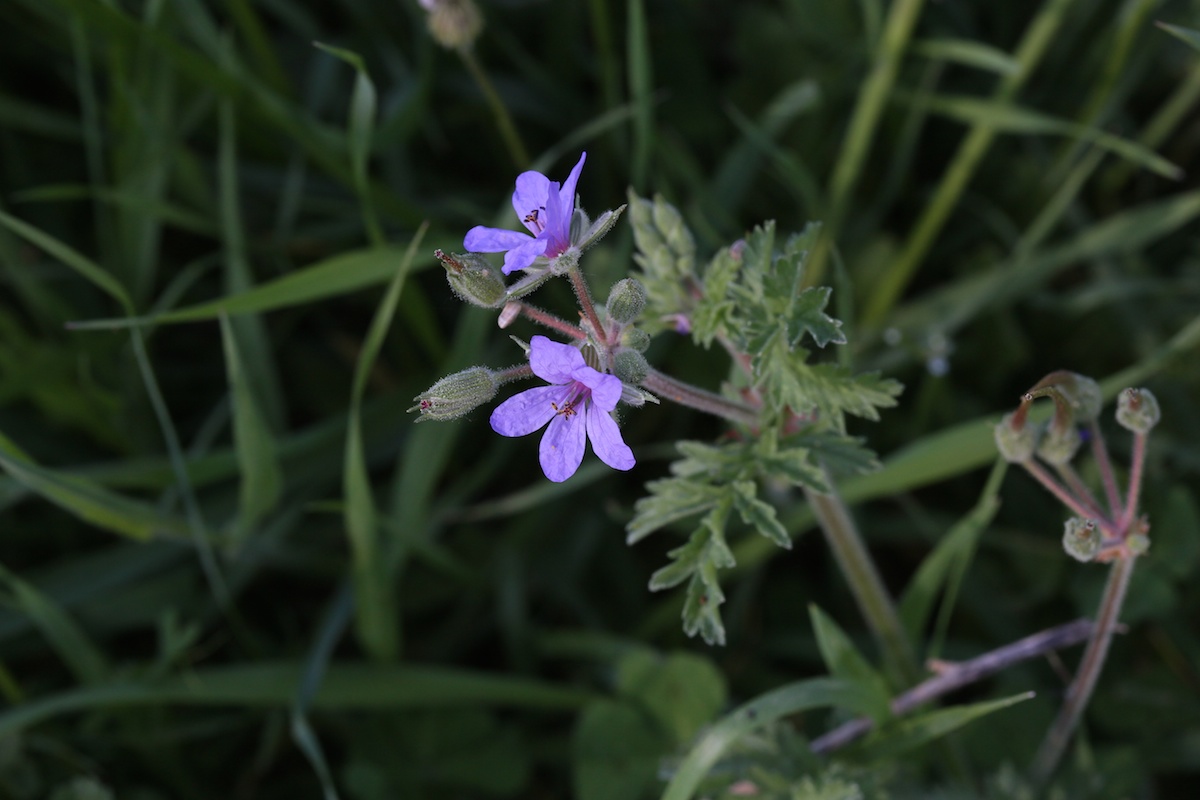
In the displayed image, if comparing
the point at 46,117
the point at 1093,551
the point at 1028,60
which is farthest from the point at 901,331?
the point at 46,117

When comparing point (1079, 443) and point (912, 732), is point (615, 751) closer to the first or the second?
point (912, 732)

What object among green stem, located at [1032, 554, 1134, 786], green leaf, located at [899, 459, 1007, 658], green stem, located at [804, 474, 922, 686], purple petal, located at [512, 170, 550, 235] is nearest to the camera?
purple petal, located at [512, 170, 550, 235]

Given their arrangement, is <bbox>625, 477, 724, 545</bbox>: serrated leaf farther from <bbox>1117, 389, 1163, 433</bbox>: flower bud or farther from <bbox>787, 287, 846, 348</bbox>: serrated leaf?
<bbox>1117, 389, 1163, 433</bbox>: flower bud

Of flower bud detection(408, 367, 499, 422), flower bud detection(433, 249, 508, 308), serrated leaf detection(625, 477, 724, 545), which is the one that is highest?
flower bud detection(433, 249, 508, 308)

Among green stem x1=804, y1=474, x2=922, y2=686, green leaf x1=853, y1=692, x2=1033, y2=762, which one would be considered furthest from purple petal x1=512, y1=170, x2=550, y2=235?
green leaf x1=853, y1=692, x2=1033, y2=762

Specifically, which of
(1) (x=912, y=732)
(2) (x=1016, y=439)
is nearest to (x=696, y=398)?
(2) (x=1016, y=439)

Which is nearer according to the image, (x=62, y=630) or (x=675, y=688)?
(x=62, y=630)

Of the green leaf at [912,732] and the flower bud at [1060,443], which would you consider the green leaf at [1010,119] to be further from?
the green leaf at [912,732]
